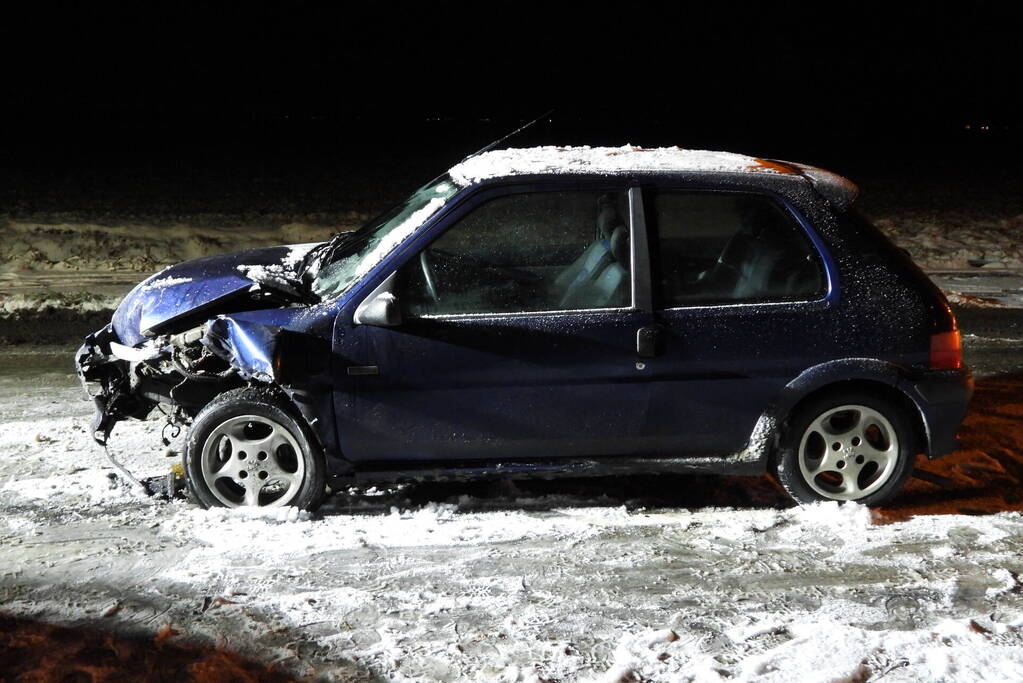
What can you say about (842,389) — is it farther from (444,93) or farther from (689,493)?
(444,93)

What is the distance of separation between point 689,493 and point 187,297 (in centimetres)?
257

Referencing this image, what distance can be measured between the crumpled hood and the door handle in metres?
1.66

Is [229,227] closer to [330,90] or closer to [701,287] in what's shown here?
[701,287]

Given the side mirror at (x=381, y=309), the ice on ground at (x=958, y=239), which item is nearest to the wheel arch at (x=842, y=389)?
the side mirror at (x=381, y=309)

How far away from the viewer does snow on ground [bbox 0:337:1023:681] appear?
3801 mm

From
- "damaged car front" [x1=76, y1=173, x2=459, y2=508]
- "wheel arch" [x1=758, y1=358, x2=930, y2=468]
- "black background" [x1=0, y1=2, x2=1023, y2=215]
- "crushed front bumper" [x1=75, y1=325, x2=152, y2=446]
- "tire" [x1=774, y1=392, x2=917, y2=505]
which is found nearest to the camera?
"damaged car front" [x1=76, y1=173, x2=459, y2=508]

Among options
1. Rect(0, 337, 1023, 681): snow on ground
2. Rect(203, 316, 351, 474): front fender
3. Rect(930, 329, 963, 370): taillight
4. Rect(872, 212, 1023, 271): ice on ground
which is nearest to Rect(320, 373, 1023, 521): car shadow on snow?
Rect(0, 337, 1023, 681): snow on ground

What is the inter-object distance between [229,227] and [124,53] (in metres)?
23.9

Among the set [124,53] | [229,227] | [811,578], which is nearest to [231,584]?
[811,578]

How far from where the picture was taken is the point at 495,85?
31156 mm

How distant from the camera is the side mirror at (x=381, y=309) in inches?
181

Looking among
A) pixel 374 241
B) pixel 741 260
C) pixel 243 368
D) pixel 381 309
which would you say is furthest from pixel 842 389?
pixel 243 368

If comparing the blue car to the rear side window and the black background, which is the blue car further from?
the black background

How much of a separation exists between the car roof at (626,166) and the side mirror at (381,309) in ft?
2.07
